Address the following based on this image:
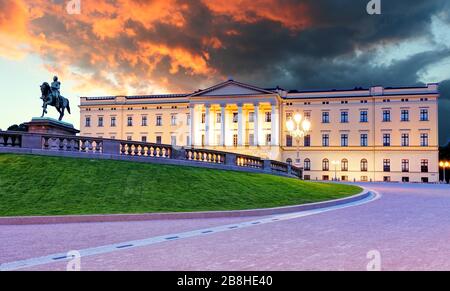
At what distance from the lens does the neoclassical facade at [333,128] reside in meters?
84.7

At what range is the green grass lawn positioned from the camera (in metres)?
15.9

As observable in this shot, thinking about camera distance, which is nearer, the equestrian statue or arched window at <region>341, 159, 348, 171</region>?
the equestrian statue

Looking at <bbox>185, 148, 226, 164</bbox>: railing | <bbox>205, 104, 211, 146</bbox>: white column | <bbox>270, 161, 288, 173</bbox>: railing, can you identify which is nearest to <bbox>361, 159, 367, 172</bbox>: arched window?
<bbox>205, 104, 211, 146</bbox>: white column

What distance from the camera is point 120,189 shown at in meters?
18.7

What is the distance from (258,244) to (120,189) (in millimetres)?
10662

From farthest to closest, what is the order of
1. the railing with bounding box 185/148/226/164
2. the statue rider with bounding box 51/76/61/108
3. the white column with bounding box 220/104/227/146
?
1. the white column with bounding box 220/104/227/146
2. the railing with bounding box 185/148/226/164
3. the statue rider with bounding box 51/76/61/108

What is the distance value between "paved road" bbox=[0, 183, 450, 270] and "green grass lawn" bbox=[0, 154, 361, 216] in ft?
8.97

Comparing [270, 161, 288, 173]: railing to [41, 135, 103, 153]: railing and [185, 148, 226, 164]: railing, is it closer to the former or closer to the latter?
[185, 148, 226, 164]: railing

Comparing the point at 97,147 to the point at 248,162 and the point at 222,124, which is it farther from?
the point at 222,124

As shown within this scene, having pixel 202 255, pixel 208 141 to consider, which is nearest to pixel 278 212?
pixel 202 255

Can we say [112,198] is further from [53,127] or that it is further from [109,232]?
[53,127]

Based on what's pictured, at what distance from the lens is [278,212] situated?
663 inches

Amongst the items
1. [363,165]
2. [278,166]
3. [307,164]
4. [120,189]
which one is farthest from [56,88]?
[363,165]

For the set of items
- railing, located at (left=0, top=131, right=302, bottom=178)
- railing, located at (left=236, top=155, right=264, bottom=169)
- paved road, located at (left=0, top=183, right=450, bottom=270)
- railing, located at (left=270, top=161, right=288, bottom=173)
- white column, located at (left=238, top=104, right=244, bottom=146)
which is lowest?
paved road, located at (left=0, top=183, right=450, bottom=270)
